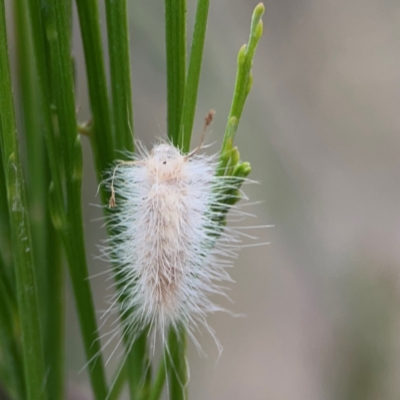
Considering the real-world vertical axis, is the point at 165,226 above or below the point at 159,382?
above

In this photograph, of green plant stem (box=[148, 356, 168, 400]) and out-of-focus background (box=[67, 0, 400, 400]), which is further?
out-of-focus background (box=[67, 0, 400, 400])

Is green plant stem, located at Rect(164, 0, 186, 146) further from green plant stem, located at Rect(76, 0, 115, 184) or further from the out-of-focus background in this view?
the out-of-focus background

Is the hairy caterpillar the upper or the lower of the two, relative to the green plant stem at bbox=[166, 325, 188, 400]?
upper

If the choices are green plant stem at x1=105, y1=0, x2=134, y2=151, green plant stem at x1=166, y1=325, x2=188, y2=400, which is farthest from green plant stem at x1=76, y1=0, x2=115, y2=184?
green plant stem at x1=166, y1=325, x2=188, y2=400

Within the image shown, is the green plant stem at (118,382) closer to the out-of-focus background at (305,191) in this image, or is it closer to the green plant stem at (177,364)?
the green plant stem at (177,364)

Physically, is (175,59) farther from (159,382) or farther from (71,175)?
(159,382)

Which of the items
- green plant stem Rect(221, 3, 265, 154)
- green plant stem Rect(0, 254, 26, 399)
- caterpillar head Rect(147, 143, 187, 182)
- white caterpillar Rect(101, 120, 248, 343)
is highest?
green plant stem Rect(221, 3, 265, 154)

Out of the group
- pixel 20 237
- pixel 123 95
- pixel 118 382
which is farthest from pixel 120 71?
pixel 118 382
